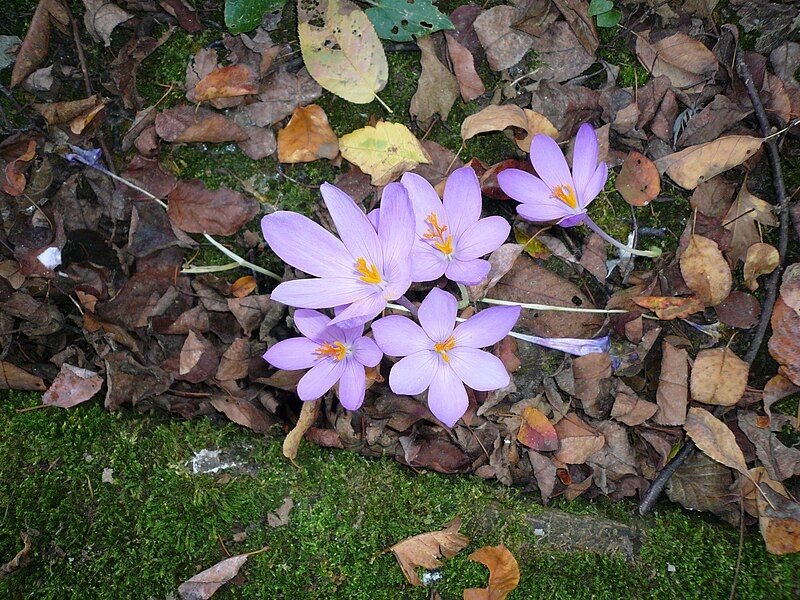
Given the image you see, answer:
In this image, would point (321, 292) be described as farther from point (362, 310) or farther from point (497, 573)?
point (497, 573)

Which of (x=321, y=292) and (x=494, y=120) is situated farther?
(x=494, y=120)

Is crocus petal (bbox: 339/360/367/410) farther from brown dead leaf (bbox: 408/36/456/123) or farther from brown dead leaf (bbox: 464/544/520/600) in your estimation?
brown dead leaf (bbox: 408/36/456/123)

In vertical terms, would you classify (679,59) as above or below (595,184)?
above

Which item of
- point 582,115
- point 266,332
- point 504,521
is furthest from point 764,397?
point 266,332

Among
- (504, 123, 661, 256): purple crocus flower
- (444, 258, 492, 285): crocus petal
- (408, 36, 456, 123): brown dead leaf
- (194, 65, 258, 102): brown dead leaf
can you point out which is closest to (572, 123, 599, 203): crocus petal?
(504, 123, 661, 256): purple crocus flower

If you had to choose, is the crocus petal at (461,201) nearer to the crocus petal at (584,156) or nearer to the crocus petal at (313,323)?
the crocus petal at (584,156)

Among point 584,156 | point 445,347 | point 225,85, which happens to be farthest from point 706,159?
point 225,85

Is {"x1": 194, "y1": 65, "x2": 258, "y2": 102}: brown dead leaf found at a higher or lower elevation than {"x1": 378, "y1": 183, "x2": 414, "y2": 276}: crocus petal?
higher
